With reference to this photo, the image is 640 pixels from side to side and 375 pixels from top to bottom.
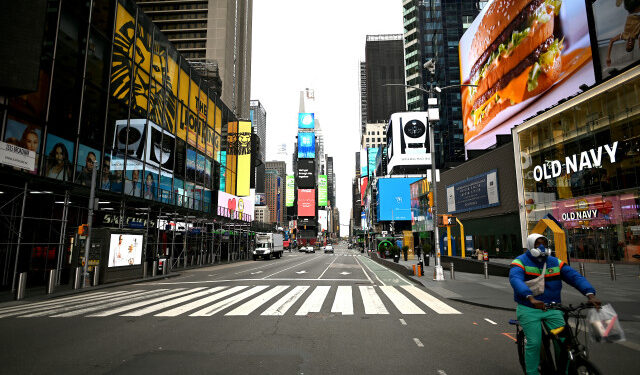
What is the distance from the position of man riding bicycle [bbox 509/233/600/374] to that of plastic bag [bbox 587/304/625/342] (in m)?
0.24

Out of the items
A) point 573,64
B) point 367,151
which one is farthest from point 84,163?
point 367,151

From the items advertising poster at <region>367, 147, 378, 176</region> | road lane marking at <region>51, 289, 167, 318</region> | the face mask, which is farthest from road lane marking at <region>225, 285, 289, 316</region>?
advertising poster at <region>367, 147, 378, 176</region>

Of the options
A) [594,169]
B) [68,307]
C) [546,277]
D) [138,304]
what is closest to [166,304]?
[138,304]

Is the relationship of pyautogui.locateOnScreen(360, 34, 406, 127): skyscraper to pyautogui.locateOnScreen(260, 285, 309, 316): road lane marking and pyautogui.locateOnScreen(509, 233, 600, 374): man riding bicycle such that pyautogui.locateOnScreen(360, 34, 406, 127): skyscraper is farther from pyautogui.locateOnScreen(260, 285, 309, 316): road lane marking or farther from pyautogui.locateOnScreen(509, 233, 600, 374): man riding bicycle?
pyautogui.locateOnScreen(509, 233, 600, 374): man riding bicycle

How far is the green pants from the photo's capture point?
13.3 ft

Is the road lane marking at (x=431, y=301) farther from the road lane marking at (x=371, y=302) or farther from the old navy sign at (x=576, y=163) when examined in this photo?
the old navy sign at (x=576, y=163)

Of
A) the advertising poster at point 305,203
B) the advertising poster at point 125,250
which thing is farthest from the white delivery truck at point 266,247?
the advertising poster at point 305,203

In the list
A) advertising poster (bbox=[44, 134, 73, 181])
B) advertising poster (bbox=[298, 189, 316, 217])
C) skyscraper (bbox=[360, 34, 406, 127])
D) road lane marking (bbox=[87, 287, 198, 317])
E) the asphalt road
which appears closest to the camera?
the asphalt road

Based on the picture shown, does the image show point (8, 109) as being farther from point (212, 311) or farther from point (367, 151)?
point (367, 151)

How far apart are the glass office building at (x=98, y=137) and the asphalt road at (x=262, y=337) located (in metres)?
8.50

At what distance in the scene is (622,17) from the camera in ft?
72.0

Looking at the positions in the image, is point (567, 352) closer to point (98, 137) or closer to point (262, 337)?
point (262, 337)

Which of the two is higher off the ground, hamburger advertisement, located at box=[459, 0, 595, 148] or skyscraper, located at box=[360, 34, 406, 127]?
skyscraper, located at box=[360, 34, 406, 127]

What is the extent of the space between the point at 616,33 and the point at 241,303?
94.1 feet
